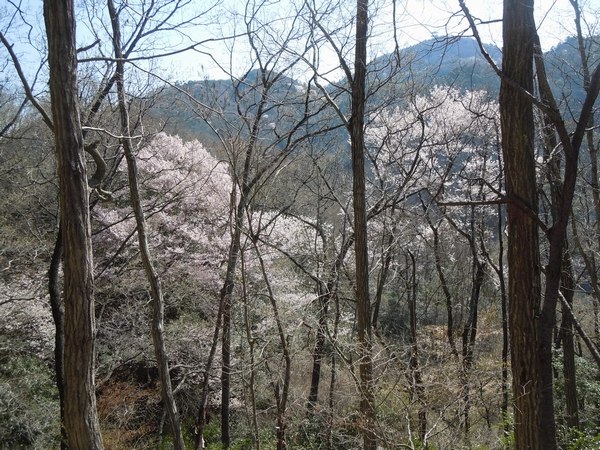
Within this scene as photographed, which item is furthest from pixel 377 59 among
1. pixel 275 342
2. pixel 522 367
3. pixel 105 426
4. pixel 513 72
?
pixel 105 426

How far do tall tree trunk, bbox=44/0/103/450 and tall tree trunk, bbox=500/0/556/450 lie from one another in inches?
142

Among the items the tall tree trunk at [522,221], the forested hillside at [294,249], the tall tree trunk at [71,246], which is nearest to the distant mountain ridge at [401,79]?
the forested hillside at [294,249]

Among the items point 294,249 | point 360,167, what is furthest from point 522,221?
point 294,249

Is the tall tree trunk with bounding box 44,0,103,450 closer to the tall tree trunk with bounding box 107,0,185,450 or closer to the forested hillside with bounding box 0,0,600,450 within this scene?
the forested hillside with bounding box 0,0,600,450

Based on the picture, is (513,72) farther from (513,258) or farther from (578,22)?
(578,22)

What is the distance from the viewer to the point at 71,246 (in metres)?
4.23

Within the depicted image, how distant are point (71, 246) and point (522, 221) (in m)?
3.82

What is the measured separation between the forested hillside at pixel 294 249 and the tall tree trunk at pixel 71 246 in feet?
0.05

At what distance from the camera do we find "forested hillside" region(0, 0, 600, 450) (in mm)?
4176

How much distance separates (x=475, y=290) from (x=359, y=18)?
7.66 meters

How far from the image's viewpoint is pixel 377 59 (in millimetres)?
8289

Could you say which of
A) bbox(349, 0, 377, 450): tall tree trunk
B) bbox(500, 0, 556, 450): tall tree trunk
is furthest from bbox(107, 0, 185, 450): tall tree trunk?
bbox(500, 0, 556, 450): tall tree trunk

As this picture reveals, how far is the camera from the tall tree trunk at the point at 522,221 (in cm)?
371

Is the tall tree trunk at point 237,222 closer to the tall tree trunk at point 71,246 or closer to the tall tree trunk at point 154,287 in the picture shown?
the tall tree trunk at point 154,287
